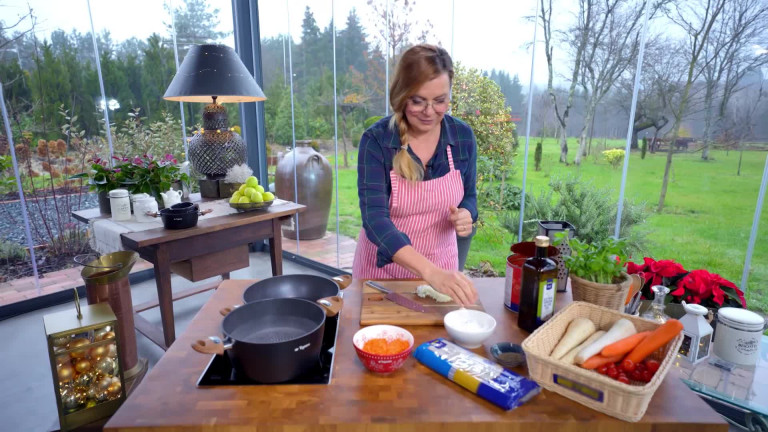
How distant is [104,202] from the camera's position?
2.66 m

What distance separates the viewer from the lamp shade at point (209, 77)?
2732mm

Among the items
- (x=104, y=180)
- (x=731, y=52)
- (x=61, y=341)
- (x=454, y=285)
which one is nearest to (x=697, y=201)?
(x=731, y=52)

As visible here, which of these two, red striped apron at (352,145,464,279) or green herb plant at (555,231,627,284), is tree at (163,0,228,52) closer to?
red striped apron at (352,145,464,279)

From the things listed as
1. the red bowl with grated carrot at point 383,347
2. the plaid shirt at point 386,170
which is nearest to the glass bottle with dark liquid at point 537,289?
the red bowl with grated carrot at point 383,347

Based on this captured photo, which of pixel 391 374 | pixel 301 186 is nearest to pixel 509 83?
pixel 301 186

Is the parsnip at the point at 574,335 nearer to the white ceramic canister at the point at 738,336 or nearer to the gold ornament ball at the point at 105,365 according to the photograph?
the white ceramic canister at the point at 738,336

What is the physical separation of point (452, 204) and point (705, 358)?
3.49ft

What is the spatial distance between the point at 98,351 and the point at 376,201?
119 cm

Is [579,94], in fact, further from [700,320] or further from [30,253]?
[30,253]

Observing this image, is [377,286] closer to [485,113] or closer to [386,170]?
[386,170]

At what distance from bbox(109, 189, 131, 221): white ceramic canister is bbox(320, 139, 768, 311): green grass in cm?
274

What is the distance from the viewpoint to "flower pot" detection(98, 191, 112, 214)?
2.64 metres

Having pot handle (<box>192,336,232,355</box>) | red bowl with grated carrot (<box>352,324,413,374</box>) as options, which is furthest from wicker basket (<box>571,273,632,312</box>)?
pot handle (<box>192,336,232,355</box>)

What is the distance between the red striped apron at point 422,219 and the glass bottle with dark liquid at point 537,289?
0.69 m
